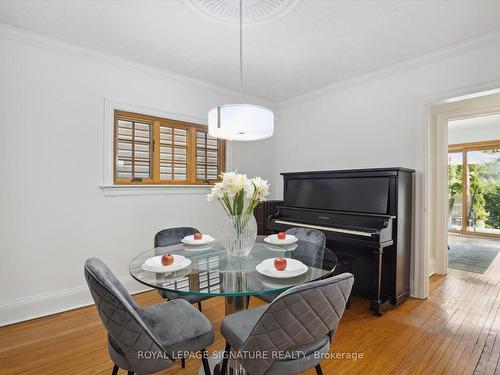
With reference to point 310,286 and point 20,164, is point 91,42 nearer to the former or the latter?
point 20,164

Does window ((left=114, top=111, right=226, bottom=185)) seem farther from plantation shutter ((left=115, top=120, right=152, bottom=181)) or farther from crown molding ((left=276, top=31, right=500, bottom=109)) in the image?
crown molding ((left=276, top=31, right=500, bottom=109))

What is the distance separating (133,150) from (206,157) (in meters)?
0.96

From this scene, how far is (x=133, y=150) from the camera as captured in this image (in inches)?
122

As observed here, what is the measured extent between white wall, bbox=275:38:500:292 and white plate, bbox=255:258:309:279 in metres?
2.07

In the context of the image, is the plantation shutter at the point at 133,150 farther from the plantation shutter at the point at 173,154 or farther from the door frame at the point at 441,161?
the door frame at the point at 441,161

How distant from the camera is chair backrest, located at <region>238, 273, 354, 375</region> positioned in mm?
1031

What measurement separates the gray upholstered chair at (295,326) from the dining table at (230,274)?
8.1 inches

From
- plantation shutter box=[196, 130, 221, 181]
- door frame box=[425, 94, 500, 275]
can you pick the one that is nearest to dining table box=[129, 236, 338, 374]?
plantation shutter box=[196, 130, 221, 181]

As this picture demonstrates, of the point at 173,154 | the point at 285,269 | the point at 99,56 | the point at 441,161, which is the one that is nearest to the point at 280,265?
the point at 285,269

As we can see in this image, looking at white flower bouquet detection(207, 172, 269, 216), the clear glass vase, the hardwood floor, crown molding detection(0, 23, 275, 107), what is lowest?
the hardwood floor

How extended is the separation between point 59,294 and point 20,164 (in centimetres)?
125

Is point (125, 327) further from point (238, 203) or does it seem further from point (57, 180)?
point (57, 180)

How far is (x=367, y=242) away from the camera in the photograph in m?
2.51

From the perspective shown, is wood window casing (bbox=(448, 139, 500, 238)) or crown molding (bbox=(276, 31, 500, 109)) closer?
crown molding (bbox=(276, 31, 500, 109))
